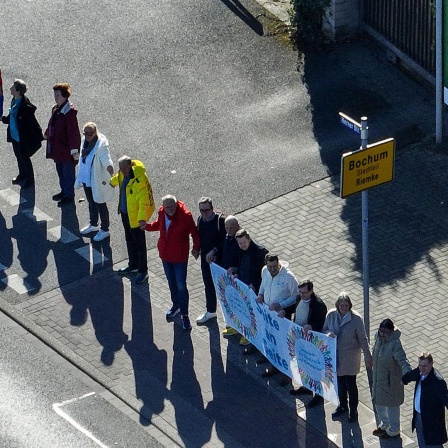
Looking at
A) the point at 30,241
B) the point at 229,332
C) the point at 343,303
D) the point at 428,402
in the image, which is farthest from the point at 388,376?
the point at 30,241

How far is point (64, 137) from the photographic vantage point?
17438mm

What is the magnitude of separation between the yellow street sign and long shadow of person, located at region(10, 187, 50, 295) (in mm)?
5070

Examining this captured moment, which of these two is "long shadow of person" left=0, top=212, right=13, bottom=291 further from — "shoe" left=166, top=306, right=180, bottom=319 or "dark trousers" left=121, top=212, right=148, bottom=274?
"shoe" left=166, top=306, right=180, bottom=319

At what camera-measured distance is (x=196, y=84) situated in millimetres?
20672

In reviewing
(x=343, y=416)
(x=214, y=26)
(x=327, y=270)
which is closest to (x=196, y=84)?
(x=214, y=26)

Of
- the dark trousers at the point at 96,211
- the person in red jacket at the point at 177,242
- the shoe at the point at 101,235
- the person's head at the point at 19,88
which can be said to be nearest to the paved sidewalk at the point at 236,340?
the person in red jacket at the point at 177,242

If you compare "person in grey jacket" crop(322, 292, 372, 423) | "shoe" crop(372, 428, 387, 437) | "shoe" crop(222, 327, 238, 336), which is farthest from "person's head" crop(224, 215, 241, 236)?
"shoe" crop(372, 428, 387, 437)

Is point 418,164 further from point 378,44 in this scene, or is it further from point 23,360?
point 23,360

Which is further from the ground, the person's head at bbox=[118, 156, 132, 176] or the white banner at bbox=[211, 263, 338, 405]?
the person's head at bbox=[118, 156, 132, 176]

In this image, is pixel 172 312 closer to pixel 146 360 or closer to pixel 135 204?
pixel 146 360

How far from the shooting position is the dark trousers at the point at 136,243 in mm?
15773

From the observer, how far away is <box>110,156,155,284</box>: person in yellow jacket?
1537 cm

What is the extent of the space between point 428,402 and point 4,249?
689 cm

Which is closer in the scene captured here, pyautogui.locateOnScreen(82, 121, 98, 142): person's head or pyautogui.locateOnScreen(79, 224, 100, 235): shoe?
pyautogui.locateOnScreen(82, 121, 98, 142): person's head
